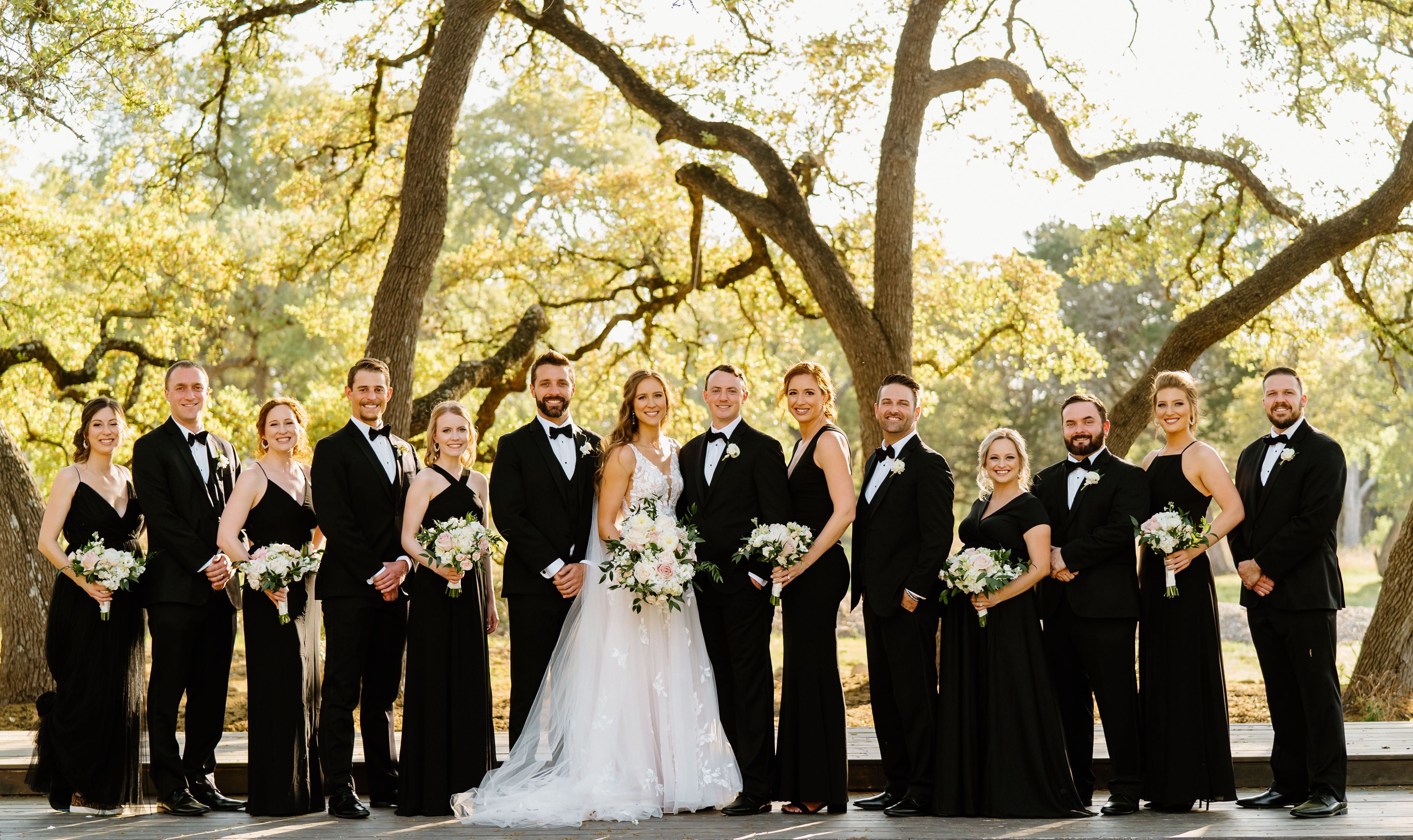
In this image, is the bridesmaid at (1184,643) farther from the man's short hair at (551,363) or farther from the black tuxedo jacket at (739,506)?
the man's short hair at (551,363)

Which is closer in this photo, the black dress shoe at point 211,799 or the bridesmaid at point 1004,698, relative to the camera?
the bridesmaid at point 1004,698

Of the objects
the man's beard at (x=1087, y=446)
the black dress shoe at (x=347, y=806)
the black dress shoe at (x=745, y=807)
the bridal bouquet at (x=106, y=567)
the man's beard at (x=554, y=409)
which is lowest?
the black dress shoe at (x=745, y=807)

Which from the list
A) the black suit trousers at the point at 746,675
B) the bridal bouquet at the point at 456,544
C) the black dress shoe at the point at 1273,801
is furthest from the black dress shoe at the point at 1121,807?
the bridal bouquet at the point at 456,544

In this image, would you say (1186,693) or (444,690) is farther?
(444,690)

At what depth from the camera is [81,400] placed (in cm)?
1390

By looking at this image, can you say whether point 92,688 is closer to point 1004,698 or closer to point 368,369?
point 368,369

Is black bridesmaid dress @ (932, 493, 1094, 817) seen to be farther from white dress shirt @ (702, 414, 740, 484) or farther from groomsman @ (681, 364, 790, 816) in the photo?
white dress shirt @ (702, 414, 740, 484)

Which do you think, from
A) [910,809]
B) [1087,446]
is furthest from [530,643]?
[1087,446]

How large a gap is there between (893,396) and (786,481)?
67 centimetres

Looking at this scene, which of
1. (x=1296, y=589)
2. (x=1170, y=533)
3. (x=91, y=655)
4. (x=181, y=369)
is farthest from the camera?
(x=181, y=369)

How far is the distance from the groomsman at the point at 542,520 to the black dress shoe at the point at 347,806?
768 millimetres

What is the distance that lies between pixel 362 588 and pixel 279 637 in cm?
50

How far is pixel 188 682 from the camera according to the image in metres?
6.13

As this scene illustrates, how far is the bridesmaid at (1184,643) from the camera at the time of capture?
5648 mm
